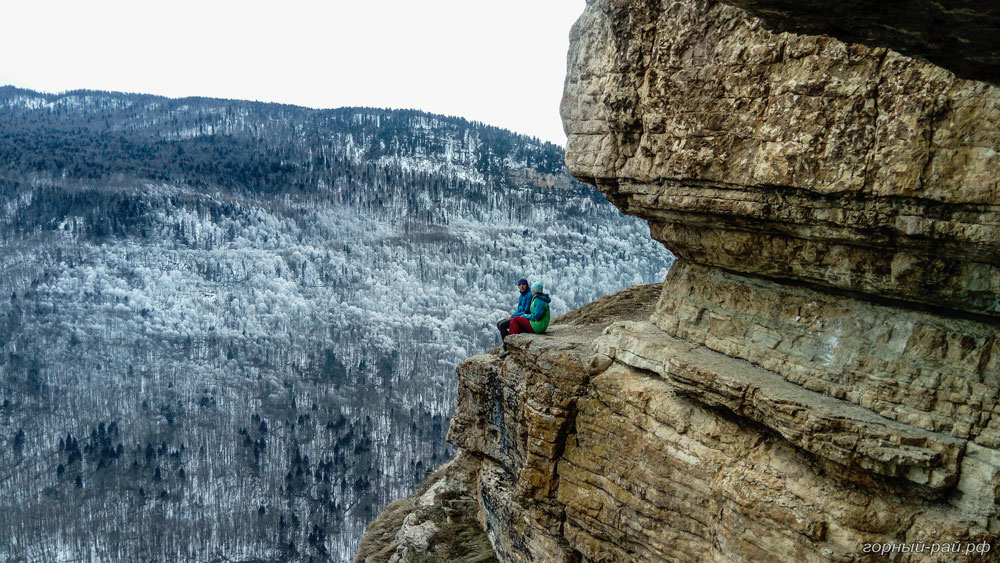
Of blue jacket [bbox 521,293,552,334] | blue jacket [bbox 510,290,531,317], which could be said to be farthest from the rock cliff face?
blue jacket [bbox 510,290,531,317]

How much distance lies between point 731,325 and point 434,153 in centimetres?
13651

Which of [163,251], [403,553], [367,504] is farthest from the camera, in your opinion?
[163,251]

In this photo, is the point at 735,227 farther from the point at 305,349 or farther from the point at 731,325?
the point at 305,349

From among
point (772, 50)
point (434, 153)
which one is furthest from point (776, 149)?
point (434, 153)

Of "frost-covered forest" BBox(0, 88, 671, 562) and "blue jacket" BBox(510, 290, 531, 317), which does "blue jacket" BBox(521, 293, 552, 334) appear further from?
"frost-covered forest" BBox(0, 88, 671, 562)

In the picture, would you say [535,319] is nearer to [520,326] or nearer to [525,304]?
[520,326]

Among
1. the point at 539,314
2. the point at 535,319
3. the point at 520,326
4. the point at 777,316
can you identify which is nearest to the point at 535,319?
the point at 535,319

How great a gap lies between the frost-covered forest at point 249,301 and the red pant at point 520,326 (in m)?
71.5

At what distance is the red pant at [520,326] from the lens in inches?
602

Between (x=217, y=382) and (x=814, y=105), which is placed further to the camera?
(x=217, y=382)

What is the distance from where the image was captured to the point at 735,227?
9938mm

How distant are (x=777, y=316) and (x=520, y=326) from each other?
655 centimetres

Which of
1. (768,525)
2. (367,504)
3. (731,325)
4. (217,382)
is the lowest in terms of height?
(367,504)

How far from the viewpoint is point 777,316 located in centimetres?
987
